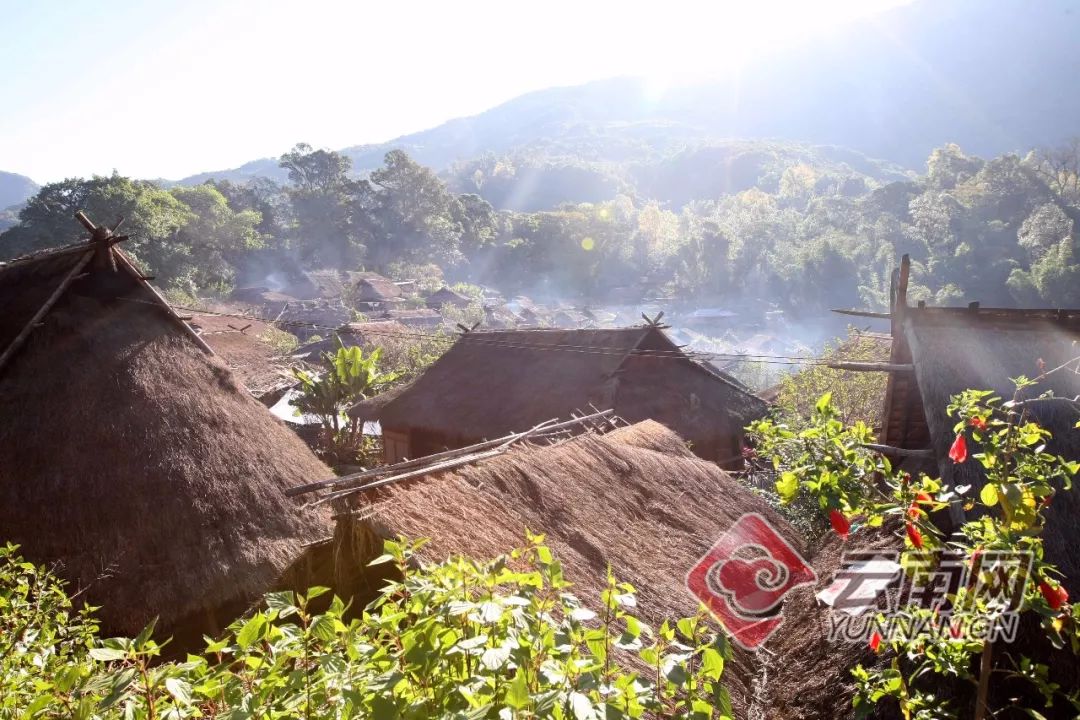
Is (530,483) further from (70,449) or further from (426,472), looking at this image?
(70,449)

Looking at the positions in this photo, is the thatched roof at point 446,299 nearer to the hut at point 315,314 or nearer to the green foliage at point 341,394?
the hut at point 315,314

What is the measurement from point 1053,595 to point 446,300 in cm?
4886

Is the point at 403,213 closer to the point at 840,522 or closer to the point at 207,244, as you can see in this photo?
the point at 207,244

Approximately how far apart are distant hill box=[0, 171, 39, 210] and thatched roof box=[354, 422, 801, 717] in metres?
201

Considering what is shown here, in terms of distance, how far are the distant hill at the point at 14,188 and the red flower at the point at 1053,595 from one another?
205122 mm

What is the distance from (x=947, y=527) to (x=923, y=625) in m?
2.36

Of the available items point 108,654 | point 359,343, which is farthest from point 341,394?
point 108,654

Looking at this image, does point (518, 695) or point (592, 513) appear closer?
point (518, 695)

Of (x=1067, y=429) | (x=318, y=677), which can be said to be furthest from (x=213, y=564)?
(x=1067, y=429)

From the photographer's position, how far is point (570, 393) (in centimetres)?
1400

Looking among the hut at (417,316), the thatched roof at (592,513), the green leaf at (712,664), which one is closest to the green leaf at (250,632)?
the green leaf at (712,664)

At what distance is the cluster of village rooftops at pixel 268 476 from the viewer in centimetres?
487

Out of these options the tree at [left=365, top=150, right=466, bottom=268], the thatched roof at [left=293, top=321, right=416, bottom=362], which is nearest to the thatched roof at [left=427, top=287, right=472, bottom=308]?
the tree at [left=365, top=150, right=466, bottom=268]

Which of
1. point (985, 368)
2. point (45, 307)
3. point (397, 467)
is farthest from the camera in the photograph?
point (45, 307)
